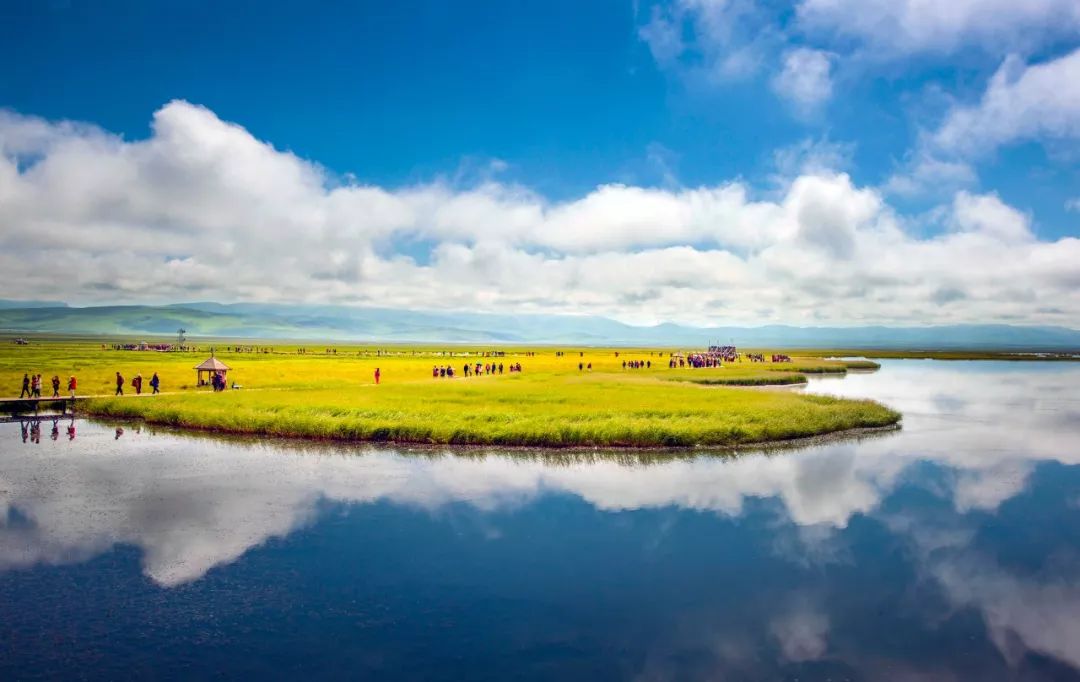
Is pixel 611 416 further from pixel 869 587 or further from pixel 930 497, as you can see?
pixel 869 587

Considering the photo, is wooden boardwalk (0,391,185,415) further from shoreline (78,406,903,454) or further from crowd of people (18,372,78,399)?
shoreline (78,406,903,454)

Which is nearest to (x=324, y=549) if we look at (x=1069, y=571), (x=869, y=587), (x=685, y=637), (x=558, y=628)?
(x=558, y=628)

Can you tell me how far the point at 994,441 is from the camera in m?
40.3

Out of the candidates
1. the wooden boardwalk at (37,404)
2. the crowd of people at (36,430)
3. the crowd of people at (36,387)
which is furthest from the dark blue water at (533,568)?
the crowd of people at (36,387)

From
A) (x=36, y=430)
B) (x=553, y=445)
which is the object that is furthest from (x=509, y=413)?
(x=36, y=430)

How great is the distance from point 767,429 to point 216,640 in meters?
31.6

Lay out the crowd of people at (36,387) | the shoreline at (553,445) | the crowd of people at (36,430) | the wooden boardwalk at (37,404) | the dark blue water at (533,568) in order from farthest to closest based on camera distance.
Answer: the crowd of people at (36,387), the wooden boardwalk at (37,404), the crowd of people at (36,430), the shoreline at (553,445), the dark blue water at (533,568)

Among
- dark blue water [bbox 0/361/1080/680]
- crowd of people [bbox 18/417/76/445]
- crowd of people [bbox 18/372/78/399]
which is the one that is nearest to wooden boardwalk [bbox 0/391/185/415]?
crowd of people [bbox 18/372/78/399]

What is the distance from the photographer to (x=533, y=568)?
1828 centimetres

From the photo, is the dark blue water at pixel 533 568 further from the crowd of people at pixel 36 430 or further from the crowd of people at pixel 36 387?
the crowd of people at pixel 36 387

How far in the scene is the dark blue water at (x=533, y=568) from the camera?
13273 mm

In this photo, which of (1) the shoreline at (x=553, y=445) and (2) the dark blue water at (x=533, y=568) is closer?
(2) the dark blue water at (x=533, y=568)

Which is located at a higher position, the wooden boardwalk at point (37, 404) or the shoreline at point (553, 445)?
the wooden boardwalk at point (37, 404)

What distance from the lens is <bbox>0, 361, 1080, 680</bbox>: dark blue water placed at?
43.5ft
